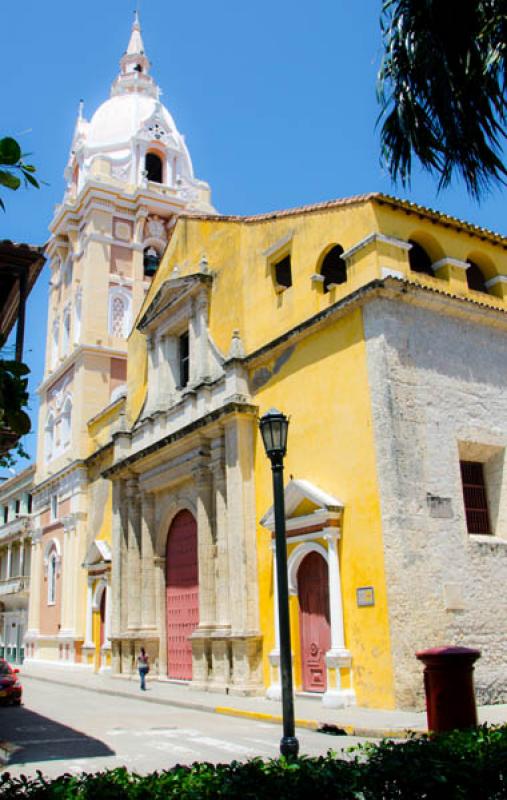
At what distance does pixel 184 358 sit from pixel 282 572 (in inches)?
613

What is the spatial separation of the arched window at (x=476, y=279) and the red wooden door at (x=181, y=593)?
9.55 metres

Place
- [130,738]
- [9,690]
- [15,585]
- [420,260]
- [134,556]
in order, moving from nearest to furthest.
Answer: [130,738]
[420,260]
[9,690]
[134,556]
[15,585]

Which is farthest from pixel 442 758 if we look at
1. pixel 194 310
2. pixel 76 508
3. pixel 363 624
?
pixel 76 508

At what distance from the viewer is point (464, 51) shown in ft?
26.4

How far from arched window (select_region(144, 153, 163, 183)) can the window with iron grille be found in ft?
88.3

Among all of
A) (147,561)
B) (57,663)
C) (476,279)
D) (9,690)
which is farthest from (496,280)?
(57,663)

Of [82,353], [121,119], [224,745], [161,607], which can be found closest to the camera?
[224,745]

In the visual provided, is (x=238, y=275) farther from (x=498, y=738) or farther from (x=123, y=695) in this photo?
(x=498, y=738)

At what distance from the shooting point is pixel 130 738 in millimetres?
11531

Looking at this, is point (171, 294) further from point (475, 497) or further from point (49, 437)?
point (49, 437)


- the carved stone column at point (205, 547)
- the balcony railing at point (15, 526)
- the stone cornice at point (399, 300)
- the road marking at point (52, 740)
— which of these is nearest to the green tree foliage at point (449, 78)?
the stone cornice at point (399, 300)

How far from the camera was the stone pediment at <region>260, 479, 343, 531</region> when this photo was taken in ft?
49.4

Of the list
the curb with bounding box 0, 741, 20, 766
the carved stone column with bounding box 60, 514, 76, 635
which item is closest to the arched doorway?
the carved stone column with bounding box 60, 514, 76, 635

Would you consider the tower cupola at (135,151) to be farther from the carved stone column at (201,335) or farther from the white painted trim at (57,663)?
the white painted trim at (57,663)
